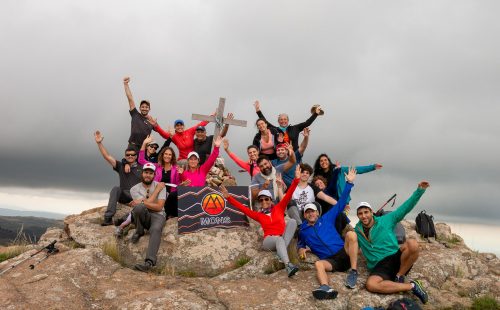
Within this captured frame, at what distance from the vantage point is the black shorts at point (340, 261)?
32.5ft

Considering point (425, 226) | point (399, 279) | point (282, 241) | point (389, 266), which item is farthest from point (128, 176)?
point (425, 226)

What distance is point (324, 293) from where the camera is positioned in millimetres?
8688

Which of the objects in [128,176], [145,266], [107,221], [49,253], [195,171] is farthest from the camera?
[128,176]

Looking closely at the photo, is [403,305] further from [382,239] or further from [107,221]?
[107,221]

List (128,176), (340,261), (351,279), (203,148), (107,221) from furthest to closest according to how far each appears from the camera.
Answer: (203,148) < (128,176) < (107,221) < (340,261) < (351,279)

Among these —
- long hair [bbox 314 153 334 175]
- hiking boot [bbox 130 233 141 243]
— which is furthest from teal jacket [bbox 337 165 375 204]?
hiking boot [bbox 130 233 141 243]

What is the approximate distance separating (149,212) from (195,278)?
2.45 m

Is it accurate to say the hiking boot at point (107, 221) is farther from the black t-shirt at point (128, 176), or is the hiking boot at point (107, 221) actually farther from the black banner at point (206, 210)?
the black banner at point (206, 210)

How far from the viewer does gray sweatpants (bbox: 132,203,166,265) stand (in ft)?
34.8

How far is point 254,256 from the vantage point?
1116 cm

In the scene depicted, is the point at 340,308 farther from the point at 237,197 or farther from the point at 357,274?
the point at 237,197

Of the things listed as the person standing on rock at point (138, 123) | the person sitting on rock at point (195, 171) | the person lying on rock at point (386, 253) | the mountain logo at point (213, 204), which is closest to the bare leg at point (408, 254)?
the person lying on rock at point (386, 253)

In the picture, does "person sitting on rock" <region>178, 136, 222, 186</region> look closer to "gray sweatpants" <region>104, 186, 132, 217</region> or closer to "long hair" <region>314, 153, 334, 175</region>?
"gray sweatpants" <region>104, 186, 132, 217</region>

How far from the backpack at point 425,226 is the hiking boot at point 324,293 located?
26.2 ft
